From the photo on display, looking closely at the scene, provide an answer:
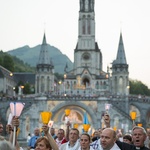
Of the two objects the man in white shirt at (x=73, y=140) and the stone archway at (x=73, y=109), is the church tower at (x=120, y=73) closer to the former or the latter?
Result: the stone archway at (x=73, y=109)

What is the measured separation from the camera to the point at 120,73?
91.4m

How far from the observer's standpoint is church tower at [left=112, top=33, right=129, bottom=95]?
90.5 meters

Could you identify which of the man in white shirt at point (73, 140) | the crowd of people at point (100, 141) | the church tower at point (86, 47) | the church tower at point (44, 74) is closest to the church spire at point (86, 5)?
the church tower at point (86, 47)

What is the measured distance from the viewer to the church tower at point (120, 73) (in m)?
90.5

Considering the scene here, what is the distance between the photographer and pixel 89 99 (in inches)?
2844

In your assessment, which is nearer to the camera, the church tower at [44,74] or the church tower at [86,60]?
the church tower at [44,74]

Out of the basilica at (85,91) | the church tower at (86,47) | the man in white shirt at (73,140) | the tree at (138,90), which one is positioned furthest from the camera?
the tree at (138,90)

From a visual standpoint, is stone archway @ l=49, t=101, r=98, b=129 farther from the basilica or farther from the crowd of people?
the crowd of people

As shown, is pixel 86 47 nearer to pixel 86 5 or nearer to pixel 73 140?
pixel 86 5

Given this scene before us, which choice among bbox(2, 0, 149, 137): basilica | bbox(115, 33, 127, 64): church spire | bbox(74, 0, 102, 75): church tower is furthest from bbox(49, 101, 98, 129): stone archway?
bbox(74, 0, 102, 75): church tower

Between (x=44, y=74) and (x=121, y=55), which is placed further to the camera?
(x=121, y=55)

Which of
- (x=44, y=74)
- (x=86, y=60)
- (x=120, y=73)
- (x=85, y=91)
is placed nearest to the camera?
(x=85, y=91)

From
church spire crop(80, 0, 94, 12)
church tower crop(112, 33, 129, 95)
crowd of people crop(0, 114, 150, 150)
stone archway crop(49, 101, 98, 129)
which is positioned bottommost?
crowd of people crop(0, 114, 150, 150)

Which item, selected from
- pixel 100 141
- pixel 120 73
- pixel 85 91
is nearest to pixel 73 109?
pixel 85 91
